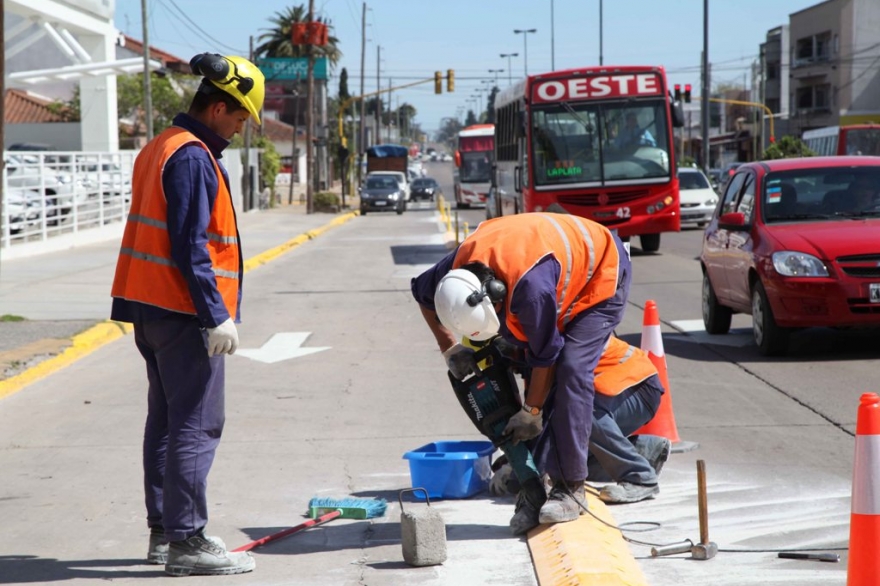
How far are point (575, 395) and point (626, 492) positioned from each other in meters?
0.87

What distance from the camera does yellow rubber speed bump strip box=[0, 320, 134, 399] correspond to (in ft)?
33.5

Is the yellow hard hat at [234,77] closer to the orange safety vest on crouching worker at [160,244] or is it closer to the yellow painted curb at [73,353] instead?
the orange safety vest on crouching worker at [160,244]

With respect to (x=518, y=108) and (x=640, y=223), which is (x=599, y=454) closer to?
(x=640, y=223)

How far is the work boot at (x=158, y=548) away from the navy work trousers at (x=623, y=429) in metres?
2.19

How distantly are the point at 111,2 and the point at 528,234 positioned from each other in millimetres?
34237

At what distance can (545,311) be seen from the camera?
5312 millimetres

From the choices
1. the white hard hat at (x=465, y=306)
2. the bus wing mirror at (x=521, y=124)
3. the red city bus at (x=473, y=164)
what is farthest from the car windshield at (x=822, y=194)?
the red city bus at (x=473, y=164)

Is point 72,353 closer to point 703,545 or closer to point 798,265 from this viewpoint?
point 798,265

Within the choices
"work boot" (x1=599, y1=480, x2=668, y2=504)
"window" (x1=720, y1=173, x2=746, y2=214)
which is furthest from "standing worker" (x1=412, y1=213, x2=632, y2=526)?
"window" (x1=720, y1=173, x2=746, y2=214)

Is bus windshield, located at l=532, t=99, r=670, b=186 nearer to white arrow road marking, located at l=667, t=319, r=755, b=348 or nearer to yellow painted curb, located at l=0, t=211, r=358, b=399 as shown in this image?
white arrow road marking, located at l=667, t=319, r=755, b=348

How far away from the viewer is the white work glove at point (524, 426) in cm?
554

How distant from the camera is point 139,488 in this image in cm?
684

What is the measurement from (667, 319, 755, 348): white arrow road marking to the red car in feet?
0.47

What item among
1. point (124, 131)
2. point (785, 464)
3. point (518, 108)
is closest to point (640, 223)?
point (518, 108)
